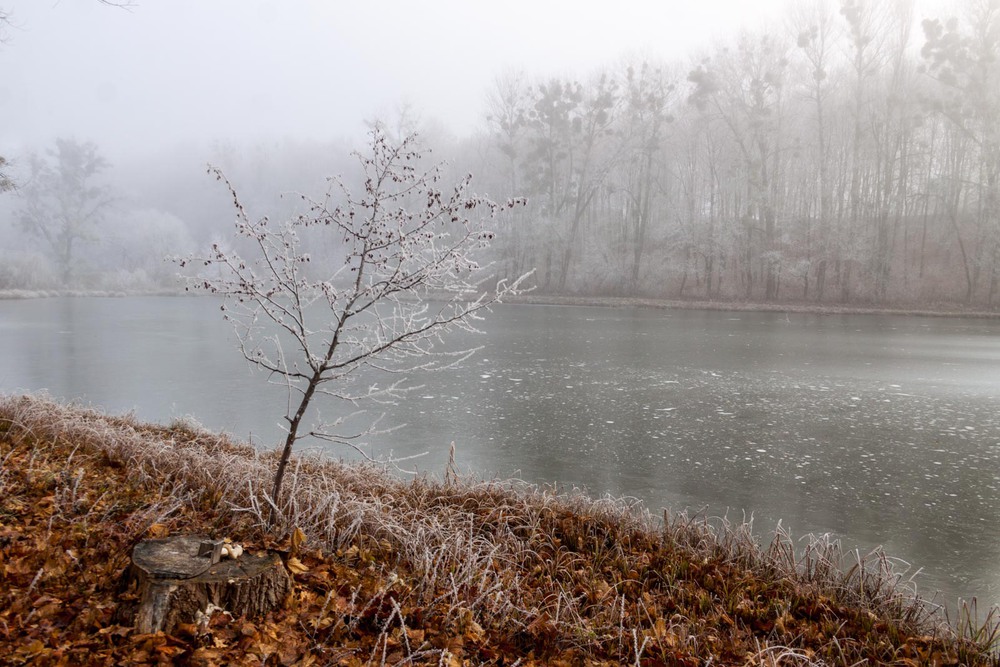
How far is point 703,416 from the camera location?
31.0 ft

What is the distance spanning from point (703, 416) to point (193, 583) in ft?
26.2

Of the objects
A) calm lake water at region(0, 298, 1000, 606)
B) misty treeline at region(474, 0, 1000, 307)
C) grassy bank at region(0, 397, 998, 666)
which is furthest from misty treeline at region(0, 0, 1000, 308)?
grassy bank at region(0, 397, 998, 666)

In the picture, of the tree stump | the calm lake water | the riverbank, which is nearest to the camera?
the tree stump

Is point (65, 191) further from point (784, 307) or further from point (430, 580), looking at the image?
point (430, 580)

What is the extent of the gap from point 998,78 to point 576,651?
39425mm

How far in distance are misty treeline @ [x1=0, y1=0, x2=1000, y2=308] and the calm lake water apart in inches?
645

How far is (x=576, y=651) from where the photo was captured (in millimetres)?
3027

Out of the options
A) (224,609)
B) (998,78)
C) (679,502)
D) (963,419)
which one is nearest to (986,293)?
(998,78)

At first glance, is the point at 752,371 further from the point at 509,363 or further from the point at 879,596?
the point at 879,596

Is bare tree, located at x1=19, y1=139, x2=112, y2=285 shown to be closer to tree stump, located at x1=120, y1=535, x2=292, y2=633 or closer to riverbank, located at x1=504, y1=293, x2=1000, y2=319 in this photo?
riverbank, located at x1=504, y1=293, x2=1000, y2=319

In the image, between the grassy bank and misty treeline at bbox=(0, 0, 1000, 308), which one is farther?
misty treeline at bbox=(0, 0, 1000, 308)

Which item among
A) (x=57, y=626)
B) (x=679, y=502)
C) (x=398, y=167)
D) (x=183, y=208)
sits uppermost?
(x=183, y=208)

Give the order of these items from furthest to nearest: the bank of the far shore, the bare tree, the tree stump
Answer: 1. the bare tree
2. the bank of the far shore
3. the tree stump

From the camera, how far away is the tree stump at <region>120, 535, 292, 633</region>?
2668 mm
